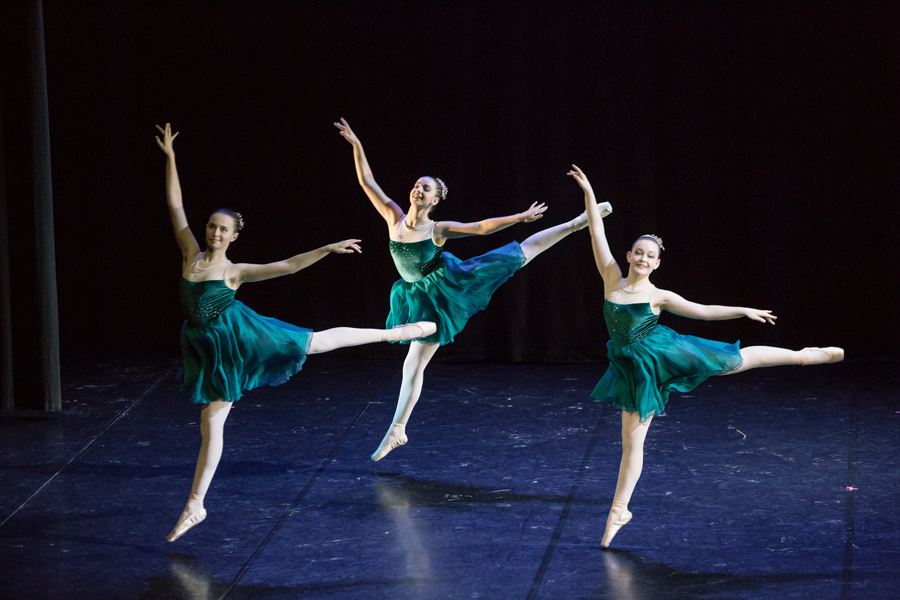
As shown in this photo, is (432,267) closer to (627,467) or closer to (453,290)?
(453,290)

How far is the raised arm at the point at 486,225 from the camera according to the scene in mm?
4227

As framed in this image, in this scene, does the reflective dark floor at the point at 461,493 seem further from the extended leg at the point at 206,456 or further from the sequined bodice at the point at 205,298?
the sequined bodice at the point at 205,298

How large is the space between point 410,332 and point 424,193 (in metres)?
0.63

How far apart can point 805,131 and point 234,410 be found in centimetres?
379

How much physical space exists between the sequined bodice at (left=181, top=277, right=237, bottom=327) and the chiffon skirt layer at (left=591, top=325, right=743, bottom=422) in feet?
4.72

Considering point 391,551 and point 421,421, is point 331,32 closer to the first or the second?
point 421,421

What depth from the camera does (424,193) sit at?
4.48 meters

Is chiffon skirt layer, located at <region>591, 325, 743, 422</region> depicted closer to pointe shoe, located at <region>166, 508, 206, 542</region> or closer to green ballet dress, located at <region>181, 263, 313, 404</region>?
green ballet dress, located at <region>181, 263, 313, 404</region>

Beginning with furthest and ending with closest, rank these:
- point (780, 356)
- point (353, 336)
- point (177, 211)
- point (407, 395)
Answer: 1. point (407, 395)
2. point (353, 336)
3. point (177, 211)
4. point (780, 356)

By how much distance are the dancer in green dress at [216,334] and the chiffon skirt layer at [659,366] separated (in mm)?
1067

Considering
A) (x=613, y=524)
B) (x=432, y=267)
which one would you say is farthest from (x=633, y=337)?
(x=432, y=267)

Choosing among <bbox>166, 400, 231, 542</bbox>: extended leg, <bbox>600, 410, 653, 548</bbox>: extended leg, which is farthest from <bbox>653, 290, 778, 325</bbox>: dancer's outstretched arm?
<bbox>166, 400, 231, 542</bbox>: extended leg

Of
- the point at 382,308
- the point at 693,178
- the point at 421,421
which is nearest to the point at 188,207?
the point at 382,308

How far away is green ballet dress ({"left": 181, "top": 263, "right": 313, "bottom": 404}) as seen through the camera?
3.72m
